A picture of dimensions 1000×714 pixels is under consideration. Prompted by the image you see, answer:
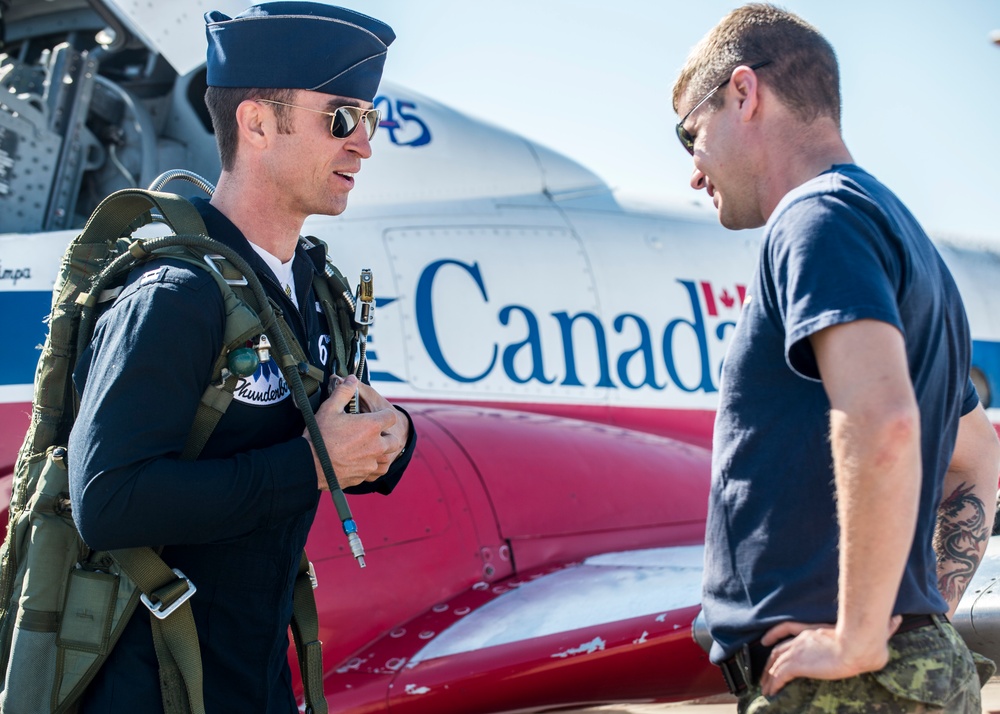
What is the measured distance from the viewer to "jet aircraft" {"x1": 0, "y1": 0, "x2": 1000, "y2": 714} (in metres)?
3.83

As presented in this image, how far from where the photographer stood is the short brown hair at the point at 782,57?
2.03 m

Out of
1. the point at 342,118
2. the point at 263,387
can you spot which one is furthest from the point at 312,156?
the point at 263,387

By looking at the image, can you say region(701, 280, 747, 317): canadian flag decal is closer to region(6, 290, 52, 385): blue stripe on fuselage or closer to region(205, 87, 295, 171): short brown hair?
region(6, 290, 52, 385): blue stripe on fuselage

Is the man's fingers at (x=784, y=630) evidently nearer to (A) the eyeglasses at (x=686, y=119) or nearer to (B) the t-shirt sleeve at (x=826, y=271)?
(B) the t-shirt sleeve at (x=826, y=271)

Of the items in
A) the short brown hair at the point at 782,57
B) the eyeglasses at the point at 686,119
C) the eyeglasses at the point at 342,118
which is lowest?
the eyeglasses at the point at 342,118

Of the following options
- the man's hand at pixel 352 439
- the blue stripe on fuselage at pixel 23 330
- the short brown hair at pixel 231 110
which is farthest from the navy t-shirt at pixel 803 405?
the blue stripe on fuselage at pixel 23 330

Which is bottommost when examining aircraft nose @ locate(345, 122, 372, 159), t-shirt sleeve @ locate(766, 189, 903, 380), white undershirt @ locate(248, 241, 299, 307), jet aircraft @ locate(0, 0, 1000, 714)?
jet aircraft @ locate(0, 0, 1000, 714)

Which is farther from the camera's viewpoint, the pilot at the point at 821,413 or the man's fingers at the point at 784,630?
the man's fingers at the point at 784,630

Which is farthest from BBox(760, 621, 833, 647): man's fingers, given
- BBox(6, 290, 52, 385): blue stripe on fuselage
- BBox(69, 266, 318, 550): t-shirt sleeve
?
BBox(6, 290, 52, 385): blue stripe on fuselage

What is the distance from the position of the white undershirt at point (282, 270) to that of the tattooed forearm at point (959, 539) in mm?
1579

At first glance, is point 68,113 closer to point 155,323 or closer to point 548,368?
point 548,368

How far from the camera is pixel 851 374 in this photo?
167 centimetres

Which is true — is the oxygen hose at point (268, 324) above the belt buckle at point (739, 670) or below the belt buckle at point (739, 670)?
above

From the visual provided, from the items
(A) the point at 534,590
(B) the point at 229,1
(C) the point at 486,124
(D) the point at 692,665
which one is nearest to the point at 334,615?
(A) the point at 534,590
